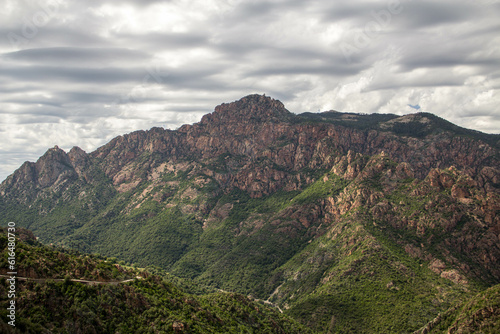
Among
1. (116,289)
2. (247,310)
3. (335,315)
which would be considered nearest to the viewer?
(116,289)

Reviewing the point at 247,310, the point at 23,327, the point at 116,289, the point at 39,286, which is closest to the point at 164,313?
the point at 116,289

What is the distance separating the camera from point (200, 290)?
192500 mm

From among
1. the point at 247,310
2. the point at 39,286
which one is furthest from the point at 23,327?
the point at 247,310

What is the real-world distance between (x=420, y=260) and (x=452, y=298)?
124ft

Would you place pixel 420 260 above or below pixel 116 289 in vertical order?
below

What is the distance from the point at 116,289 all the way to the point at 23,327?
2843 centimetres

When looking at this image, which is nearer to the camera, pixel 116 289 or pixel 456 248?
pixel 116 289

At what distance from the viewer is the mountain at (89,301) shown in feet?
218

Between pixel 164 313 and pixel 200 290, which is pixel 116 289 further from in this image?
pixel 200 290

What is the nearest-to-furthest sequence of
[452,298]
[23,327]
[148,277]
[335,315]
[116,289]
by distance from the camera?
[23,327]
[116,289]
[148,277]
[452,298]
[335,315]

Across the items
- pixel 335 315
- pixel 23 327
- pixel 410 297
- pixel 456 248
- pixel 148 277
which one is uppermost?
pixel 23 327

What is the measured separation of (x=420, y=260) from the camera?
627 feet

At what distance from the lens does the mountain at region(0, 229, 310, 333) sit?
66.4 m

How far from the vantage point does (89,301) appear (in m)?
75.1
